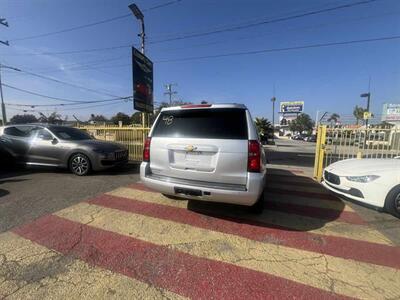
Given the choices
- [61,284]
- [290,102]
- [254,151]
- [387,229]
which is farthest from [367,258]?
[290,102]

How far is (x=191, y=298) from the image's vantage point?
2158mm

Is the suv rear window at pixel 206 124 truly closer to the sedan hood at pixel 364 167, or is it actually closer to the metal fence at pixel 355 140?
the sedan hood at pixel 364 167

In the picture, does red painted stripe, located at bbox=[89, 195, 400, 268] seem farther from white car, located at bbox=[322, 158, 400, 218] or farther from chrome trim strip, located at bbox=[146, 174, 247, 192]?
white car, located at bbox=[322, 158, 400, 218]

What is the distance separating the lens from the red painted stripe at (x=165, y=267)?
7.39ft

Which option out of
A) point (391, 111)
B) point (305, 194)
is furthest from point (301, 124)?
point (305, 194)

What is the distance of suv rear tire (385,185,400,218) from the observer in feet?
13.2

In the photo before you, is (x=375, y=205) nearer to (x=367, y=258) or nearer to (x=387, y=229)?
(x=387, y=229)

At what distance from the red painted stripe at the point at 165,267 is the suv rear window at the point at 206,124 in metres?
1.63

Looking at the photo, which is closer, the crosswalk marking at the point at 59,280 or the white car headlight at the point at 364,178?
the crosswalk marking at the point at 59,280

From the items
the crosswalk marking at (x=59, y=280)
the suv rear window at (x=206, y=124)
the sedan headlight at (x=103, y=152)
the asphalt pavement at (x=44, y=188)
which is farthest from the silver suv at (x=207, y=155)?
the sedan headlight at (x=103, y=152)

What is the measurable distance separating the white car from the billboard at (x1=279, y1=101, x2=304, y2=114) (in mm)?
75033

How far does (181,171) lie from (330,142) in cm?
591

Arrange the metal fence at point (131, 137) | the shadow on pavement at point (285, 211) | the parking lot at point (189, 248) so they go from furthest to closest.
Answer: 1. the metal fence at point (131, 137)
2. the shadow on pavement at point (285, 211)
3. the parking lot at point (189, 248)

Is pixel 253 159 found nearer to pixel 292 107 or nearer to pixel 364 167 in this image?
pixel 364 167
